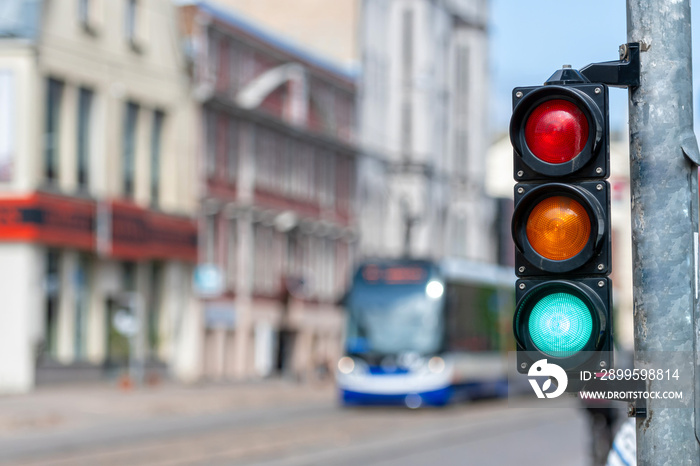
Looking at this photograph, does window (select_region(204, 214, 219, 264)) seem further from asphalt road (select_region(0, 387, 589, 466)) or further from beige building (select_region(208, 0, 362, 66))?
beige building (select_region(208, 0, 362, 66))

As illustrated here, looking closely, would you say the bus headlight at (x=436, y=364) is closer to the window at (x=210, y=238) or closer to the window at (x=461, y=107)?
the window at (x=210, y=238)

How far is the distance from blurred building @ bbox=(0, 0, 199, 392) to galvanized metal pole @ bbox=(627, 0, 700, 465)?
30.1 metres

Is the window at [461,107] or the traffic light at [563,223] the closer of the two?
the traffic light at [563,223]

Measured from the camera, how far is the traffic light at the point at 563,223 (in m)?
4.05

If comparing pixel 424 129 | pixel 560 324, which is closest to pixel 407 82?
pixel 424 129

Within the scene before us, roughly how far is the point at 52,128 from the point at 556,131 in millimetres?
32368

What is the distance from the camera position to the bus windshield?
28281mm

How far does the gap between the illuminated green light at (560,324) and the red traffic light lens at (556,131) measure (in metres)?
0.44

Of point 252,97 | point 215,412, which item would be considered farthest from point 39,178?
point 252,97

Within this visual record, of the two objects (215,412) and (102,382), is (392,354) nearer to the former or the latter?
(215,412)

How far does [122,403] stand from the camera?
2953 centimetres

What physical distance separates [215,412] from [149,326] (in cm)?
1184

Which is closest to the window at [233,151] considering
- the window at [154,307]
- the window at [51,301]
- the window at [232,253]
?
the window at [232,253]

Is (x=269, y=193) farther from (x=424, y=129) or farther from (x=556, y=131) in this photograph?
(x=556, y=131)
